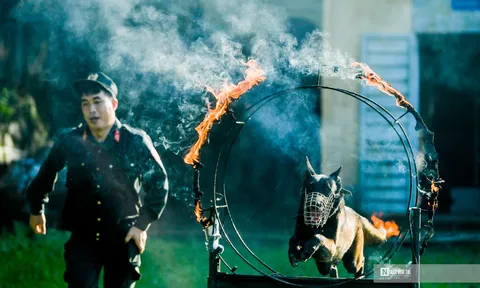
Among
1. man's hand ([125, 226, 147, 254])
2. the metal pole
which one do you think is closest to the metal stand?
man's hand ([125, 226, 147, 254])

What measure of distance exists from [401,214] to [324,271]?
166 inches

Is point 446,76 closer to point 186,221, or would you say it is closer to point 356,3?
point 356,3

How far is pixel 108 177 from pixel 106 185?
0.07 meters

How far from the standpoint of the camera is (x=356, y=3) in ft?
31.0

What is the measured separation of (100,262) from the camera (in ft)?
18.0

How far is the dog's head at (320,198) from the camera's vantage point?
5.15 meters

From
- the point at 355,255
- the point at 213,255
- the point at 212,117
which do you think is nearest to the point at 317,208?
the point at 355,255

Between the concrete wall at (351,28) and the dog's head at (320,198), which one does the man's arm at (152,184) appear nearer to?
the dog's head at (320,198)

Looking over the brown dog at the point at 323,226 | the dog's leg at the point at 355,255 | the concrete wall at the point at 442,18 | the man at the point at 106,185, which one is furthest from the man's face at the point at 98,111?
the concrete wall at the point at 442,18

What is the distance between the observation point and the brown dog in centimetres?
513

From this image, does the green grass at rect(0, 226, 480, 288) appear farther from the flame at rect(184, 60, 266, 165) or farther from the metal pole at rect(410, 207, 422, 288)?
the flame at rect(184, 60, 266, 165)

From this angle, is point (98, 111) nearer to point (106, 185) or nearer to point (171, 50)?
point (106, 185)

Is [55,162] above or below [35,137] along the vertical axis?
below

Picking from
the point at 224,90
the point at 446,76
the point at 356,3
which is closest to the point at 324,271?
the point at 224,90
